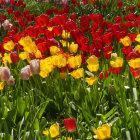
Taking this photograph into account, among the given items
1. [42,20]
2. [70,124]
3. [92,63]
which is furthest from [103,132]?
[42,20]

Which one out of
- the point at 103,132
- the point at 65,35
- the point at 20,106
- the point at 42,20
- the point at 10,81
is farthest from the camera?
the point at 42,20

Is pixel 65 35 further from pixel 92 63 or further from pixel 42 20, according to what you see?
pixel 92 63

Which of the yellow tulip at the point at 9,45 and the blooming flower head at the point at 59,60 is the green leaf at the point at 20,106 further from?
the yellow tulip at the point at 9,45

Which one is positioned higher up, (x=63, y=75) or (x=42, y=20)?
(x=42, y=20)

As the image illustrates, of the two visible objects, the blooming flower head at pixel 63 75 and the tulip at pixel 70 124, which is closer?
the tulip at pixel 70 124

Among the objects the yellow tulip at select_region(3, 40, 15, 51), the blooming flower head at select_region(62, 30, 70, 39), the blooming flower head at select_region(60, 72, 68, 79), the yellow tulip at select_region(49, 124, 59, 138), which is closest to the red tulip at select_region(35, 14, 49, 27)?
the blooming flower head at select_region(62, 30, 70, 39)

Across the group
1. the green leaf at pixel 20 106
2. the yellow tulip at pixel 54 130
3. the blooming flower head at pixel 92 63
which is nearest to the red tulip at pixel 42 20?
the blooming flower head at pixel 92 63

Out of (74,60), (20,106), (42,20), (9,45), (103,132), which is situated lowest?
(103,132)

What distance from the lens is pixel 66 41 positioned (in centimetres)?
333

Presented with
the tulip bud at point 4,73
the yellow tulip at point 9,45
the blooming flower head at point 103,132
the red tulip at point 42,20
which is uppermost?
the red tulip at point 42,20

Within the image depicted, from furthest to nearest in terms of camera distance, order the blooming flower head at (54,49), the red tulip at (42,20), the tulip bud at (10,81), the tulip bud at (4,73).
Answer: the red tulip at (42,20)
the blooming flower head at (54,49)
the tulip bud at (10,81)
the tulip bud at (4,73)

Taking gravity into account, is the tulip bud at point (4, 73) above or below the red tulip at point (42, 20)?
below

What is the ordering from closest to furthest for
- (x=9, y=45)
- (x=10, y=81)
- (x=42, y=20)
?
(x=10, y=81) < (x=9, y=45) < (x=42, y=20)

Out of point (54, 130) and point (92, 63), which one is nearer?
point (54, 130)
